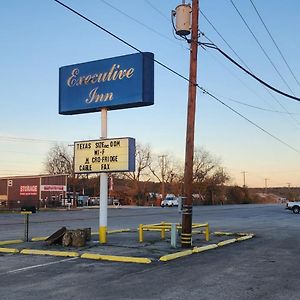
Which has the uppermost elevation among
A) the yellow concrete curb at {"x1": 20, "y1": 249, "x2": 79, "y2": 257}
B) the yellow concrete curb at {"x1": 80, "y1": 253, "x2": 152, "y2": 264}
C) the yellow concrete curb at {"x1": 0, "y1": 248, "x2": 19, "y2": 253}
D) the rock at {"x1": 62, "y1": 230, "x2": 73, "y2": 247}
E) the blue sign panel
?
the blue sign panel

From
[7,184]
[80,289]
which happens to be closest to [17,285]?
[80,289]

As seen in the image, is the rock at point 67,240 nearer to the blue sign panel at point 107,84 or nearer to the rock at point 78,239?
the rock at point 78,239

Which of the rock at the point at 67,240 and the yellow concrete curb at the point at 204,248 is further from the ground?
the rock at the point at 67,240

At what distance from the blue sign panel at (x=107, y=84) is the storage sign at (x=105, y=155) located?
1.26 metres

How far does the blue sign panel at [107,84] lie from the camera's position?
15625 mm

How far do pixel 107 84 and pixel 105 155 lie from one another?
8.13 ft

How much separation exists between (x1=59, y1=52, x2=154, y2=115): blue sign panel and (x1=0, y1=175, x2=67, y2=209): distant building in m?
52.6

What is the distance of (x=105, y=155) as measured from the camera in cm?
1623

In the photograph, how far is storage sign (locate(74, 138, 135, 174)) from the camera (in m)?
15.7

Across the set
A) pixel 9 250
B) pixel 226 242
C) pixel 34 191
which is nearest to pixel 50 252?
pixel 9 250

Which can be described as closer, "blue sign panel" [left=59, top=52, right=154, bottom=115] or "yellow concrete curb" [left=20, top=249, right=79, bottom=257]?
"yellow concrete curb" [left=20, top=249, right=79, bottom=257]

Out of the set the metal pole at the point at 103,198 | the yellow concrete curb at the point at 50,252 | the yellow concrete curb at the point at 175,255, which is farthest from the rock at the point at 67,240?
the yellow concrete curb at the point at 175,255

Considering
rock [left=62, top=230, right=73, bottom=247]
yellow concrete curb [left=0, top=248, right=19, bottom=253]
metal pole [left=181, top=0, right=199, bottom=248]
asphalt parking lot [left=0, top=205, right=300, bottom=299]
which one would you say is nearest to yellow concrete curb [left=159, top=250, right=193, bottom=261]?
asphalt parking lot [left=0, top=205, right=300, bottom=299]

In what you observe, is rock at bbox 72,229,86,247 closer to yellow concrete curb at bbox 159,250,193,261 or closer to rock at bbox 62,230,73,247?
rock at bbox 62,230,73,247
